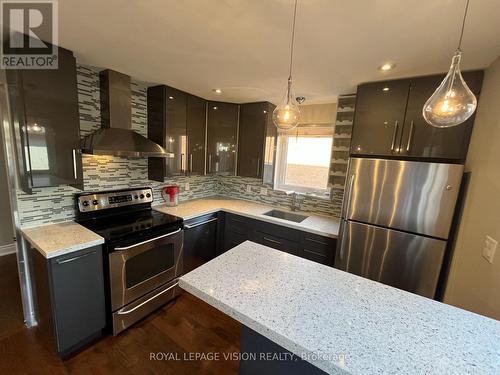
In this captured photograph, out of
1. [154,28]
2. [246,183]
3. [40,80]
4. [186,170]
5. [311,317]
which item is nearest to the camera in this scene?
[311,317]

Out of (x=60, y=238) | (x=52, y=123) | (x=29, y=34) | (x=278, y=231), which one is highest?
(x=29, y=34)

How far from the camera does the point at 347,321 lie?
32.9 inches

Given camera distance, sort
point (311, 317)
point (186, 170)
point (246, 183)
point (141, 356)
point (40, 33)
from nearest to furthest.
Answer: point (311, 317) → point (40, 33) → point (141, 356) → point (186, 170) → point (246, 183)

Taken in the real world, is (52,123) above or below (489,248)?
above

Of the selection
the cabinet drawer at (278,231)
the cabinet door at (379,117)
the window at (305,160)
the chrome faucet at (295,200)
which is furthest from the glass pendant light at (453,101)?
the chrome faucet at (295,200)

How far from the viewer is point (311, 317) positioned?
0.84m

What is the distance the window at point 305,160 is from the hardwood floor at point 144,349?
1.80 m

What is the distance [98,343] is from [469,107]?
2.76 meters

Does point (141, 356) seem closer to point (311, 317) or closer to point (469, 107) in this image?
point (311, 317)

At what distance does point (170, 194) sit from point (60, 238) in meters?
1.21

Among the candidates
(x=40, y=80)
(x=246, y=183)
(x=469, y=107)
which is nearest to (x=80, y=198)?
(x=40, y=80)

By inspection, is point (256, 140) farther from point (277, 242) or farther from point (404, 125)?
point (404, 125)

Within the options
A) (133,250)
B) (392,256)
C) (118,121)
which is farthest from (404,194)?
(118,121)

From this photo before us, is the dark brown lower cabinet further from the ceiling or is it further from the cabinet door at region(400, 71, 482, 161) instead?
the ceiling
